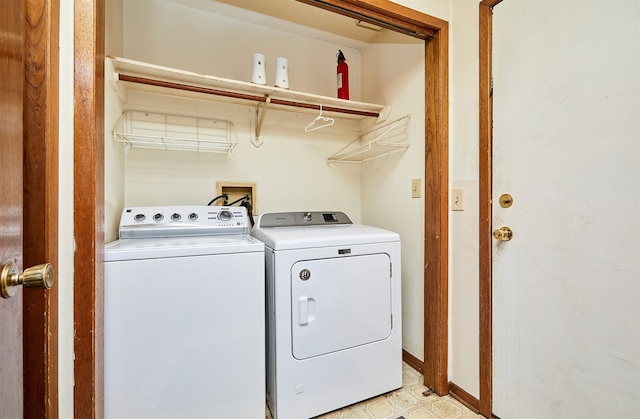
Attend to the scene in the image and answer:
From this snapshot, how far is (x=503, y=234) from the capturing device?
123 centimetres

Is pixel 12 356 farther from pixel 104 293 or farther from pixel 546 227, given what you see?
pixel 546 227

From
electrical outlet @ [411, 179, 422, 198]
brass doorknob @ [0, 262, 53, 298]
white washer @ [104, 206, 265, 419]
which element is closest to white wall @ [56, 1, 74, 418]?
white washer @ [104, 206, 265, 419]

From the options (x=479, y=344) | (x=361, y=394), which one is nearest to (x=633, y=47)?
(x=479, y=344)

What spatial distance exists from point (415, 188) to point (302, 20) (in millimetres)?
1456

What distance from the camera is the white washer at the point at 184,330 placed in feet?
3.47

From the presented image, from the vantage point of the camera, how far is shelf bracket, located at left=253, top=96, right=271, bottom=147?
1.78 meters

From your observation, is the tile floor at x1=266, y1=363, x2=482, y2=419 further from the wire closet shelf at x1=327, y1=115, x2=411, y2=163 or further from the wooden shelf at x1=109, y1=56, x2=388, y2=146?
the wooden shelf at x1=109, y1=56, x2=388, y2=146

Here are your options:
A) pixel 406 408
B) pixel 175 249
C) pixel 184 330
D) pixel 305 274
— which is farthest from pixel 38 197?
pixel 406 408

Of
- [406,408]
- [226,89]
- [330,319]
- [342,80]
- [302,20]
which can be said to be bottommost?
[406,408]

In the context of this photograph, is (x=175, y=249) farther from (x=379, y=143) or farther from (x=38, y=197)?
(x=379, y=143)

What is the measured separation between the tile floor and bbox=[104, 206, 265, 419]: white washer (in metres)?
0.37

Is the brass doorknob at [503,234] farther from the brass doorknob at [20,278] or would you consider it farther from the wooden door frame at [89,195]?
the brass doorknob at [20,278]

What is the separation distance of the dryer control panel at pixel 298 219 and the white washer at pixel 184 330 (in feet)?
1.27

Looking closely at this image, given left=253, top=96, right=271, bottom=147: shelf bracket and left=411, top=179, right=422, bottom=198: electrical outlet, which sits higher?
left=253, top=96, right=271, bottom=147: shelf bracket
